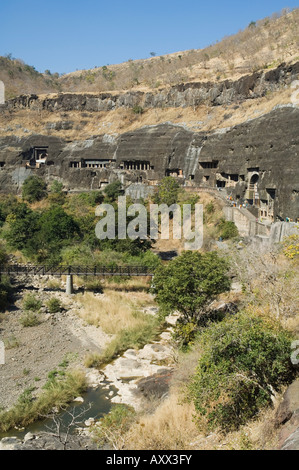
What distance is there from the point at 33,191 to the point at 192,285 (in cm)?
3587

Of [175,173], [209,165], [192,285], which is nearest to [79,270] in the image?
[192,285]

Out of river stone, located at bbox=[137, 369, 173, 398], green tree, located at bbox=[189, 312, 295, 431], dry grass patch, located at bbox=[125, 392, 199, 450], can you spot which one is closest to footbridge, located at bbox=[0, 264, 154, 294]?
river stone, located at bbox=[137, 369, 173, 398]

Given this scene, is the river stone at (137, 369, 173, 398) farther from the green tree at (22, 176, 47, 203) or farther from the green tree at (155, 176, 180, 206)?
the green tree at (22, 176, 47, 203)

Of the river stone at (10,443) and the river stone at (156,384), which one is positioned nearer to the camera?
the river stone at (10,443)

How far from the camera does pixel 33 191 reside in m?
53.0

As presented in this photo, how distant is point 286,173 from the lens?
1340 inches

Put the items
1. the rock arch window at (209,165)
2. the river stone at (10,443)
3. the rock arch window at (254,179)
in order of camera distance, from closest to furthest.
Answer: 1. the river stone at (10,443)
2. the rock arch window at (254,179)
3. the rock arch window at (209,165)

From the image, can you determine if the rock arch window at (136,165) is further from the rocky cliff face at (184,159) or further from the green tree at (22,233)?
the green tree at (22,233)

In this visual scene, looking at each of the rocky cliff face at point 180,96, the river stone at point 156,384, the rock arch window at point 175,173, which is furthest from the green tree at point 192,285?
the rocky cliff face at point 180,96

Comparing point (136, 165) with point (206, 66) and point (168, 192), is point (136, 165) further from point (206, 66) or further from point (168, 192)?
point (206, 66)

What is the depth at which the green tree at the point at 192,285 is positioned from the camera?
73.1 ft

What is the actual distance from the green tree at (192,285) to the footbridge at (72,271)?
327 inches
